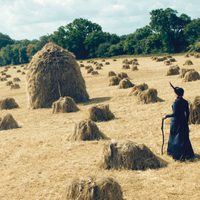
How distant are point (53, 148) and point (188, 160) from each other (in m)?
4.56

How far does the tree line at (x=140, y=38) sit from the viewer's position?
7919 centimetres

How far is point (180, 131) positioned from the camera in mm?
11875

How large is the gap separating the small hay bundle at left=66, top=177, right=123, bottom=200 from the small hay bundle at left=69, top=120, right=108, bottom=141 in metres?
5.56

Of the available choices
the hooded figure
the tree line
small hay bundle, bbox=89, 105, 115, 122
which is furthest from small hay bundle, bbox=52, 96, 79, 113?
the tree line

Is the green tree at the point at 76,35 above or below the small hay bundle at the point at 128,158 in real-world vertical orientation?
above

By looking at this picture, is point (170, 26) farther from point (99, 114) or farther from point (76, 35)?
point (99, 114)

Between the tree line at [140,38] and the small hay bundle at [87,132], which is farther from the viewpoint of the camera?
the tree line at [140,38]

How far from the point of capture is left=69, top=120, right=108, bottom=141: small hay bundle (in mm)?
14828

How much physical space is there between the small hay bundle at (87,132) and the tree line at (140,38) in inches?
2036

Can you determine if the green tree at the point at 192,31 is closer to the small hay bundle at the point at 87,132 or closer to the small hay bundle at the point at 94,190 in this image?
the small hay bundle at the point at 87,132

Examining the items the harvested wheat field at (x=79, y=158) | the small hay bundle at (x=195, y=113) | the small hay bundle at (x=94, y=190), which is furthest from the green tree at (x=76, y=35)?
the small hay bundle at (x=94, y=190)

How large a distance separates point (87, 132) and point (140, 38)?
247 ft

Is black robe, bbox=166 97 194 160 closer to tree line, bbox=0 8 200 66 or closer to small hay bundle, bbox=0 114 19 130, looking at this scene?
small hay bundle, bbox=0 114 19 130

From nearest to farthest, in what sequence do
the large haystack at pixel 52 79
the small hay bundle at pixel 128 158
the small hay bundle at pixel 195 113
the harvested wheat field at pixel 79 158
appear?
the harvested wheat field at pixel 79 158 → the small hay bundle at pixel 128 158 → the small hay bundle at pixel 195 113 → the large haystack at pixel 52 79
